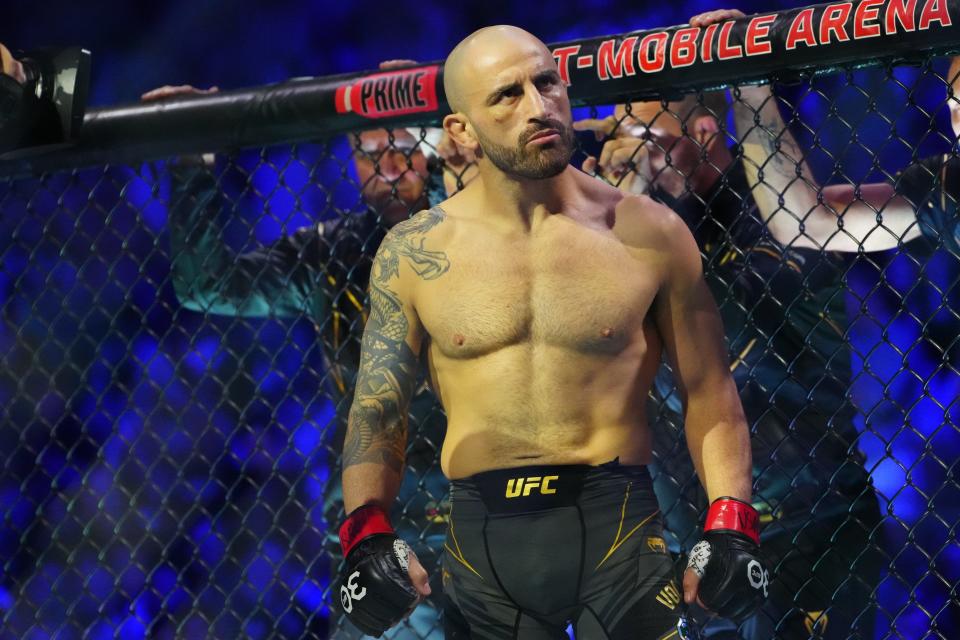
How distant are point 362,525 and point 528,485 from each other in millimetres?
259

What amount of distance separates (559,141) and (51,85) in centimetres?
117

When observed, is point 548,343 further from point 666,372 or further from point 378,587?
point 666,372

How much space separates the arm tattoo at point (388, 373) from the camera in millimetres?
1775

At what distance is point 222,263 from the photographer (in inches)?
104

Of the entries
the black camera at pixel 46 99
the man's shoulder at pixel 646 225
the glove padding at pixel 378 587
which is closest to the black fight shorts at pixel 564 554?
the glove padding at pixel 378 587

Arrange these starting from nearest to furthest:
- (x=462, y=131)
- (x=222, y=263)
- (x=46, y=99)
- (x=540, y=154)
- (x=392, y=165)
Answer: (x=540, y=154), (x=462, y=131), (x=46, y=99), (x=222, y=263), (x=392, y=165)

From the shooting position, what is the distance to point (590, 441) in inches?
65.0

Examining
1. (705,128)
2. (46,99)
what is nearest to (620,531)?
(705,128)

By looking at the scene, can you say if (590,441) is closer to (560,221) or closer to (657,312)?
(657,312)

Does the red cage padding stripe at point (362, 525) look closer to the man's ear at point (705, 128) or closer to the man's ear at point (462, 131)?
the man's ear at point (462, 131)

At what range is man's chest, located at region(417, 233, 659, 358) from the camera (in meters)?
1.65

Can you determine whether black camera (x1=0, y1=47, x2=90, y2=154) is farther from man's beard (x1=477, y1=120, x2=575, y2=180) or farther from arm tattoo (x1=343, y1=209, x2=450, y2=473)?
man's beard (x1=477, y1=120, x2=575, y2=180)

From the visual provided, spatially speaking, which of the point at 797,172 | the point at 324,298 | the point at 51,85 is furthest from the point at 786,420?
the point at 51,85

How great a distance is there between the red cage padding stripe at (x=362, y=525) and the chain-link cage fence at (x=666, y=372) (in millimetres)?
638
